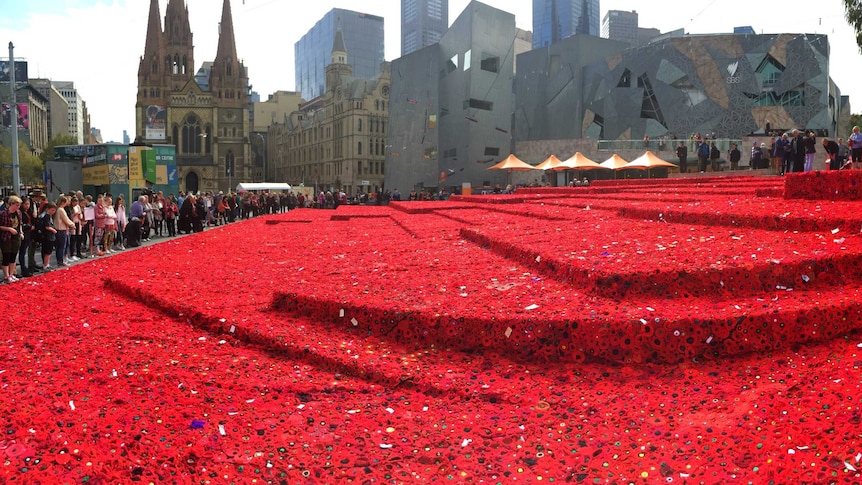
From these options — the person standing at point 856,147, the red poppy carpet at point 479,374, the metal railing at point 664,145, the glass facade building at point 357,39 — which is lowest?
the red poppy carpet at point 479,374

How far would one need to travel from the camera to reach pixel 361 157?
97312 millimetres

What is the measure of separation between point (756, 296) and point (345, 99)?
96.8 m

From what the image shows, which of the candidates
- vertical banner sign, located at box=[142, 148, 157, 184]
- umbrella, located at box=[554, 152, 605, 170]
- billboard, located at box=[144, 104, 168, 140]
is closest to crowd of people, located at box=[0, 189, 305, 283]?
vertical banner sign, located at box=[142, 148, 157, 184]

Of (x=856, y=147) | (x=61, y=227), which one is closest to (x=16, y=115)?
(x=61, y=227)

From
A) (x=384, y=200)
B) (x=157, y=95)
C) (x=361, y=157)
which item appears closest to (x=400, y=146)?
(x=384, y=200)

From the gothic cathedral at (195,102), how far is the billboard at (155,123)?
133 cm

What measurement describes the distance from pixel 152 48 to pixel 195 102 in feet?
36.3

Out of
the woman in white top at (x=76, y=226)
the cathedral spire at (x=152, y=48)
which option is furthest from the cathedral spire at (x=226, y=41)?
the woman in white top at (x=76, y=226)

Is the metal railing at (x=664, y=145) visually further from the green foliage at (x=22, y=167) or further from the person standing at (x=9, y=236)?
the green foliage at (x=22, y=167)

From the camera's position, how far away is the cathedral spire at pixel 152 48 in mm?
100000

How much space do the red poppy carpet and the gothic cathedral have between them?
100000mm

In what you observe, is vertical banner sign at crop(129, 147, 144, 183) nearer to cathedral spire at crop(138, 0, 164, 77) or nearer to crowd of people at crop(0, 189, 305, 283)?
crowd of people at crop(0, 189, 305, 283)

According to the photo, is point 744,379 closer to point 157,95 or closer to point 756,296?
point 756,296

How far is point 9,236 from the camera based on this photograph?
10.7m
